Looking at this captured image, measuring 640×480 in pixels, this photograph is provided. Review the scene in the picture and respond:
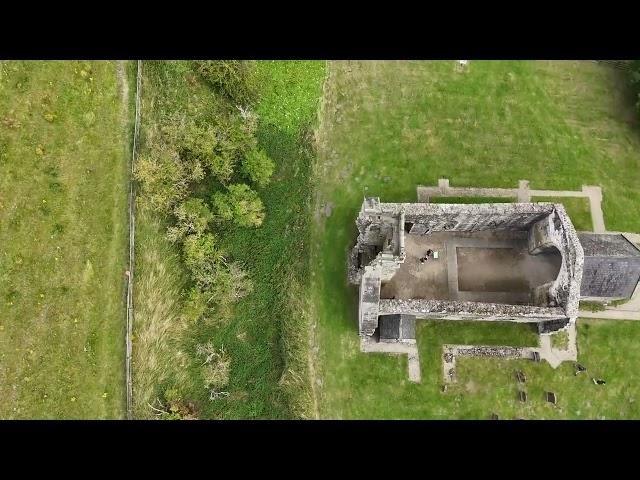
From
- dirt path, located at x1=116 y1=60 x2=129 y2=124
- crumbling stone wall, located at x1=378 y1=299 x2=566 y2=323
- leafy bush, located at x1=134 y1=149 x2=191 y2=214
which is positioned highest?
dirt path, located at x1=116 y1=60 x2=129 y2=124

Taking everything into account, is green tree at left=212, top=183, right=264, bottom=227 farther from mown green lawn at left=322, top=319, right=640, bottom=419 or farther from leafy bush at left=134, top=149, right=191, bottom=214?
mown green lawn at left=322, top=319, right=640, bottom=419

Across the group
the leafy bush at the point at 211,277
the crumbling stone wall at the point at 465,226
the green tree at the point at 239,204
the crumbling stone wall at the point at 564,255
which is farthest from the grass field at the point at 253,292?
the crumbling stone wall at the point at 564,255

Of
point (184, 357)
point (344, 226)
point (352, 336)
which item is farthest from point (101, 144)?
point (352, 336)

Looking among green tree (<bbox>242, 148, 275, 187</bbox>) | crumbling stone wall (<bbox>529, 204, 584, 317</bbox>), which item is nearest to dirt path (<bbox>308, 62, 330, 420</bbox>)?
green tree (<bbox>242, 148, 275, 187</bbox>)

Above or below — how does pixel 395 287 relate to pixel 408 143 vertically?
below

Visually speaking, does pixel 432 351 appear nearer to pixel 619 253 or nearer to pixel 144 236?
pixel 619 253

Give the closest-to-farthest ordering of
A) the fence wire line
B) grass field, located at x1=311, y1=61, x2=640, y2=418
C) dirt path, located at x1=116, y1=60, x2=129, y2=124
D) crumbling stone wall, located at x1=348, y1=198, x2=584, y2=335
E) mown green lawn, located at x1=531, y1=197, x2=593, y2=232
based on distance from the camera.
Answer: crumbling stone wall, located at x1=348, y1=198, x2=584, y2=335
the fence wire line
grass field, located at x1=311, y1=61, x2=640, y2=418
dirt path, located at x1=116, y1=60, x2=129, y2=124
mown green lawn, located at x1=531, y1=197, x2=593, y2=232

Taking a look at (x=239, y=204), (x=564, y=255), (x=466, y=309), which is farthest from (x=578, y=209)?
(x=239, y=204)
